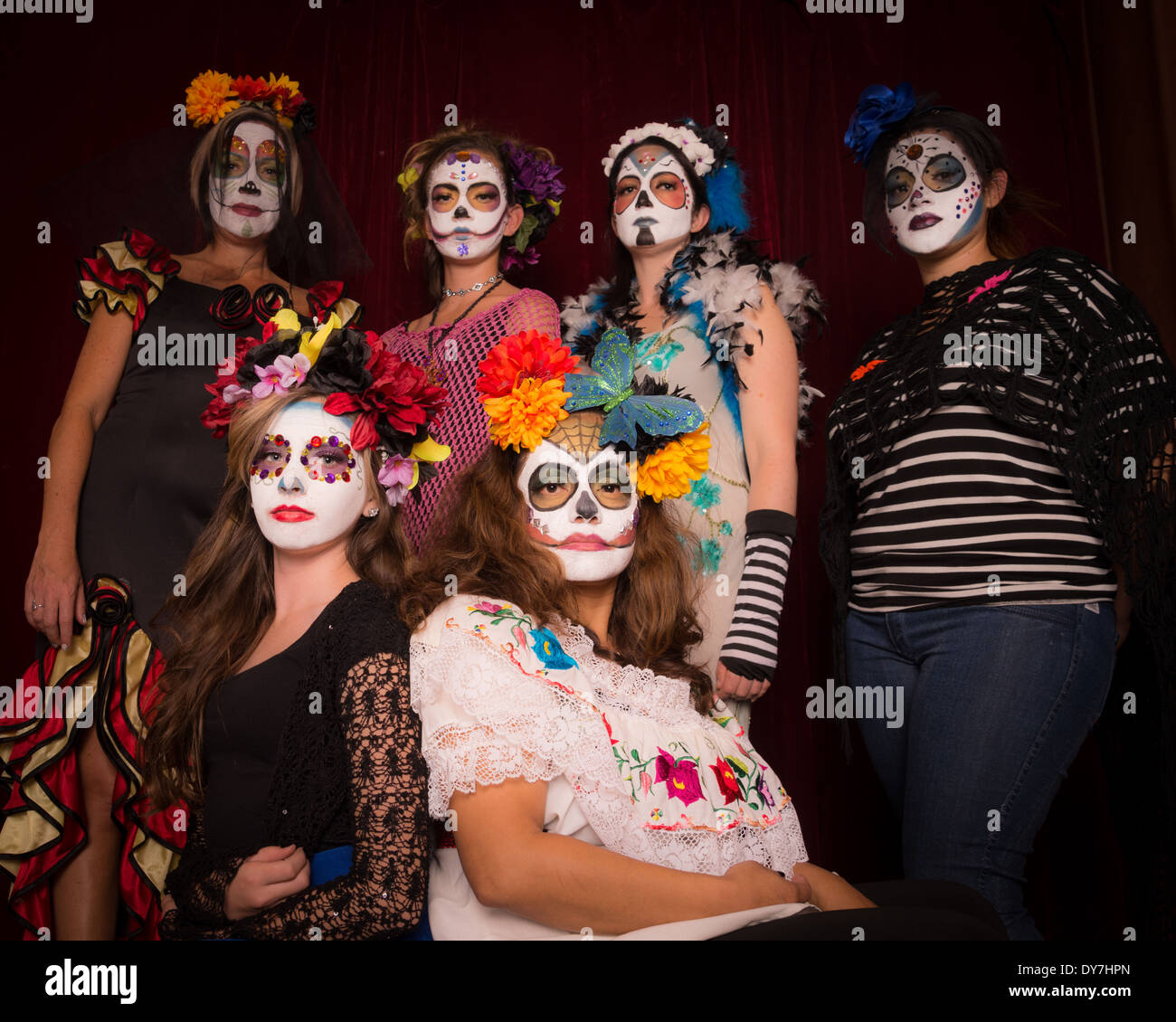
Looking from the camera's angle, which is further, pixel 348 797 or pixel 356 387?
pixel 356 387

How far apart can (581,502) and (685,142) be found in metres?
1.32

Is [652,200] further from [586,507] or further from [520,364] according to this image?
[586,507]

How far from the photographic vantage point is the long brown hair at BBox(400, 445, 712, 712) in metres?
2.02

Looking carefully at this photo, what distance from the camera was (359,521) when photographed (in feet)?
7.04

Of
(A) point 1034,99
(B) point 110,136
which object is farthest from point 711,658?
(B) point 110,136

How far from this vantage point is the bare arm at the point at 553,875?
165 cm

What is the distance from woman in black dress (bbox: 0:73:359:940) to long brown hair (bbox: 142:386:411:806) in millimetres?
360

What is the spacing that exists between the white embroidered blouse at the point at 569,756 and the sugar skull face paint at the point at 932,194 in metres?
1.32

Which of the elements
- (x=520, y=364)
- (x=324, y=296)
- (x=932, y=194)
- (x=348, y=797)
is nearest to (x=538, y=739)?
(x=348, y=797)

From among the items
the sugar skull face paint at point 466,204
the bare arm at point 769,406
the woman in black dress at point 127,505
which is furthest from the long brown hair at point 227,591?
the sugar skull face paint at point 466,204

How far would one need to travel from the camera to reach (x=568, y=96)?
380 cm

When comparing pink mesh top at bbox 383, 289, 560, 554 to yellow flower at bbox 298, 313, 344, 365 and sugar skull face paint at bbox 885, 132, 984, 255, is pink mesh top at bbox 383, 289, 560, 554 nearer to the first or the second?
yellow flower at bbox 298, 313, 344, 365

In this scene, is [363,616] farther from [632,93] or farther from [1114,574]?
[632,93]

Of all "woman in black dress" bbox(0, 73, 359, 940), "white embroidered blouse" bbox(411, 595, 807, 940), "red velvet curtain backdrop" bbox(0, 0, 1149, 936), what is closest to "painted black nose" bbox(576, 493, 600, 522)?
"white embroidered blouse" bbox(411, 595, 807, 940)
